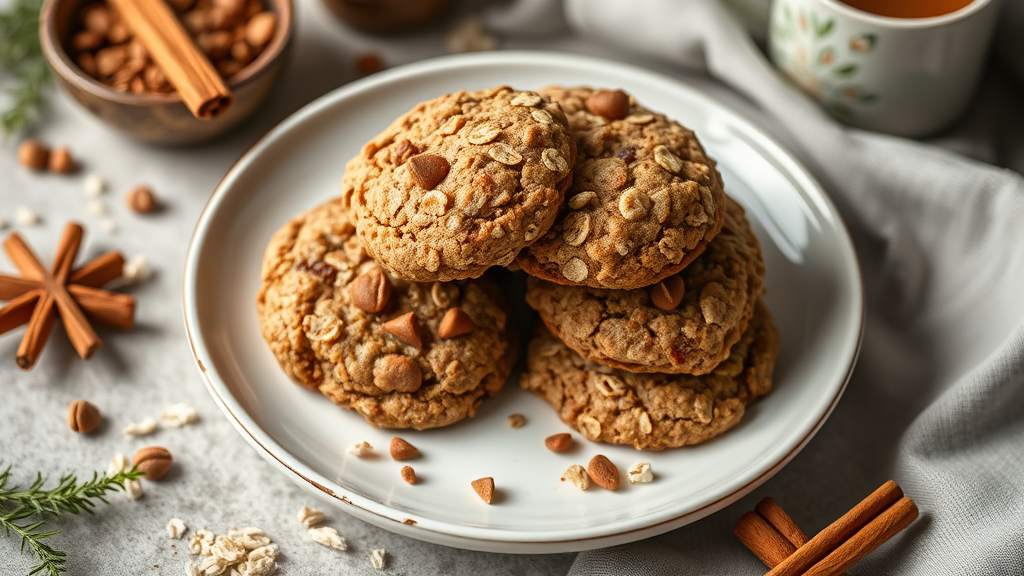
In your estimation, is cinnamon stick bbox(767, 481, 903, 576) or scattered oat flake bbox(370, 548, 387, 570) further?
scattered oat flake bbox(370, 548, 387, 570)

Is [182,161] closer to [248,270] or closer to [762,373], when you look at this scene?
[248,270]

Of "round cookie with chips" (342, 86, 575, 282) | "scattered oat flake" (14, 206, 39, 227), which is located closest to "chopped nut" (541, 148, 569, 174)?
"round cookie with chips" (342, 86, 575, 282)

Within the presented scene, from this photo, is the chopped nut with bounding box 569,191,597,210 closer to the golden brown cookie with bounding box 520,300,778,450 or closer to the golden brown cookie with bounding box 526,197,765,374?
the golden brown cookie with bounding box 526,197,765,374

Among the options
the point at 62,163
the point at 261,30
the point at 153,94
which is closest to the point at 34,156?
the point at 62,163

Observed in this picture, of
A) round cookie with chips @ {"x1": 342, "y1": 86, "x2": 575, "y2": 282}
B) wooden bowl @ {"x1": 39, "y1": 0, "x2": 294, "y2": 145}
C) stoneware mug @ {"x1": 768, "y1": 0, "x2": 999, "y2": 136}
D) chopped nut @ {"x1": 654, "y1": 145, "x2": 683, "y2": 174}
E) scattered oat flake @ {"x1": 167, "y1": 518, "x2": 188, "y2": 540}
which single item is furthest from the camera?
wooden bowl @ {"x1": 39, "y1": 0, "x2": 294, "y2": 145}

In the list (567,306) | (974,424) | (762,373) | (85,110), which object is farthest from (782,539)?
(85,110)

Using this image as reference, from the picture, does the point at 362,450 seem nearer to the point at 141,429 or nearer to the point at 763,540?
the point at 141,429

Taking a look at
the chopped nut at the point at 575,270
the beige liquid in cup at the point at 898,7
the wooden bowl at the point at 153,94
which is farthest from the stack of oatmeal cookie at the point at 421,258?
the beige liquid in cup at the point at 898,7
